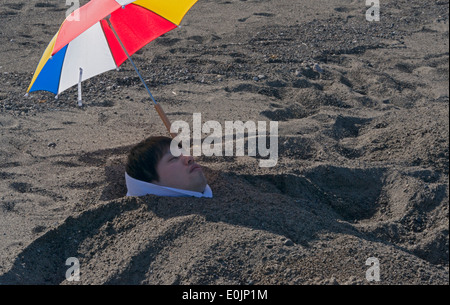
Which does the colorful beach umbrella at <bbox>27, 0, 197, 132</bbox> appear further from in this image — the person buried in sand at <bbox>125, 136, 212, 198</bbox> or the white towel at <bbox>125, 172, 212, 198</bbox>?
the white towel at <bbox>125, 172, 212, 198</bbox>

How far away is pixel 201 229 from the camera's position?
10.8 feet

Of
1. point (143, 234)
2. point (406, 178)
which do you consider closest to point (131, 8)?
point (143, 234)

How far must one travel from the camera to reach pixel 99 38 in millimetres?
4172

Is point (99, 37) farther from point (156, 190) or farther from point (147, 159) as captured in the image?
point (156, 190)

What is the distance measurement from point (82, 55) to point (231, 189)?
146 cm

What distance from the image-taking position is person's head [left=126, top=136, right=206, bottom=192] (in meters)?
3.69

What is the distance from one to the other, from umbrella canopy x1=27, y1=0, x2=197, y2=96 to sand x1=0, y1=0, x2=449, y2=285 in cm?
83

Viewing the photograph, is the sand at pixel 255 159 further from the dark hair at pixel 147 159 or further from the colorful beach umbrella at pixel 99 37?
the colorful beach umbrella at pixel 99 37

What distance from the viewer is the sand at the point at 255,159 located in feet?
10.4

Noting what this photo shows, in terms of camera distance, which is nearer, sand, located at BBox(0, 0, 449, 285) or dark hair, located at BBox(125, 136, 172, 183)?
sand, located at BBox(0, 0, 449, 285)

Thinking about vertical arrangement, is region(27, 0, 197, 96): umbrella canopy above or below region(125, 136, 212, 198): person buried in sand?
above

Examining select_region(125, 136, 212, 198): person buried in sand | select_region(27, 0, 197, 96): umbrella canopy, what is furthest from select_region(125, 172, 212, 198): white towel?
select_region(27, 0, 197, 96): umbrella canopy

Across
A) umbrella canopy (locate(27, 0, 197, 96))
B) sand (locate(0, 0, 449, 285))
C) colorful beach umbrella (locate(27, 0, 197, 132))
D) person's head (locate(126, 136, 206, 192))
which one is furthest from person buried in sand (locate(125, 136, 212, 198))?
umbrella canopy (locate(27, 0, 197, 96))

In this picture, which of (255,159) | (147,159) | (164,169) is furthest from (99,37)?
(255,159)
